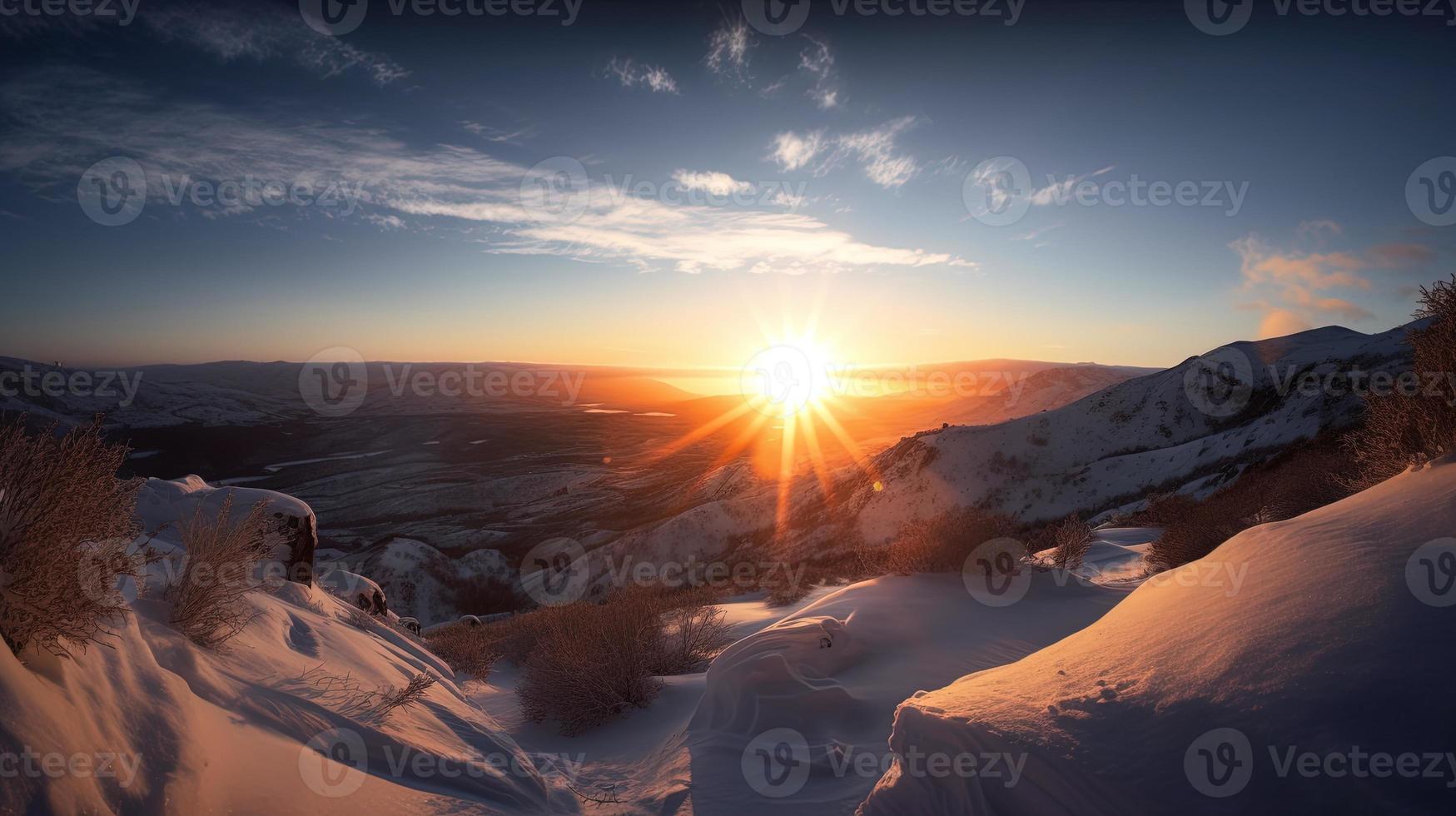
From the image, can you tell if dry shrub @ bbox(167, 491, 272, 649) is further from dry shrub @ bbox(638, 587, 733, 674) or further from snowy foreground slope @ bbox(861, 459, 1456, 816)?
dry shrub @ bbox(638, 587, 733, 674)

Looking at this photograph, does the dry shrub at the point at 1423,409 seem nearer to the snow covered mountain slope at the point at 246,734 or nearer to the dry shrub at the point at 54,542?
the snow covered mountain slope at the point at 246,734

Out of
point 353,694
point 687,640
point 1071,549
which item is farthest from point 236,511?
point 1071,549

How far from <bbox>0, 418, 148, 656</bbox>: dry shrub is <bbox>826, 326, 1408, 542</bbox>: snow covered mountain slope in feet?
70.5

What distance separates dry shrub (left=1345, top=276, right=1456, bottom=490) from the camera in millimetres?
3646

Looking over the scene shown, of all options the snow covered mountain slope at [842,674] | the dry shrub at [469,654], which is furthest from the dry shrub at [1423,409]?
the dry shrub at [469,654]

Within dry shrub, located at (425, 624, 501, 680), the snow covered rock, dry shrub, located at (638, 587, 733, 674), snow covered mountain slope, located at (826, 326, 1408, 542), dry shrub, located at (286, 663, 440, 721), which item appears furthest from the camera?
snow covered mountain slope, located at (826, 326, 1408, 542)

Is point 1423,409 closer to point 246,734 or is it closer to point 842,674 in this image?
point 842,674

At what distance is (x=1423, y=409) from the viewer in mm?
3828

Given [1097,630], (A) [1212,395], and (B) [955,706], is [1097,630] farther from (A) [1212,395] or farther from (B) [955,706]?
(A) [1212,395]

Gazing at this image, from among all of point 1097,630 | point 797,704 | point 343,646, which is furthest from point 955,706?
point 343,646

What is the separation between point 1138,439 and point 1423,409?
2310 centimetres

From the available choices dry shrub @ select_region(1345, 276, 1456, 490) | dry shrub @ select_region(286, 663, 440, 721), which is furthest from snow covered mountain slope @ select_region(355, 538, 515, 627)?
dry shrub @ select_region(1345, 276, 1456, 490)

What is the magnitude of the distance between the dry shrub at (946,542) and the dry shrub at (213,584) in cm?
761

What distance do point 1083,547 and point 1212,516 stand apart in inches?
102
